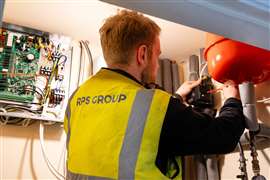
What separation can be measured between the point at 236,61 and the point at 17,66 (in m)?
1.18

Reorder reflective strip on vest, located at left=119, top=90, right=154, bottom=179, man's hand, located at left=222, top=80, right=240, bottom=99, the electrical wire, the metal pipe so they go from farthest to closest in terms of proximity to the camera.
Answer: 1. the electrical wire
2. the metal pipe
3. man's hand, located at left=222, top=80, right=240, bottom=99
4. reflective strip on vest, located at left=119, top=90, right=154, bottom=179

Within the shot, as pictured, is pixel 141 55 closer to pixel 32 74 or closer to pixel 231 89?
pixel 231 89

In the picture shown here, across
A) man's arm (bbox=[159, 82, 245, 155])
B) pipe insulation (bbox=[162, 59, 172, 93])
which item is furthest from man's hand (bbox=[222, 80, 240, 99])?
pipe insulation (bbox=[162, 59, 172, 93])

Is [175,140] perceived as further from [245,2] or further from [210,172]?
[210,172]

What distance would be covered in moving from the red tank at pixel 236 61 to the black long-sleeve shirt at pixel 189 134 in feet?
0.98

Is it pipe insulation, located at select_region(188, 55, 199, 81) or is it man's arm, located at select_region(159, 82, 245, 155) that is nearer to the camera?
man's arm, located at select_region(159, 82, 245, 155)

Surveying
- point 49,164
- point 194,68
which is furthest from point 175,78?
point 49,164

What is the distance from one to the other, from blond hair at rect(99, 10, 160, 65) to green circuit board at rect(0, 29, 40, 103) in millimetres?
731

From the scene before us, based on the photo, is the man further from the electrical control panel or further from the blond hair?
the electrical control panel

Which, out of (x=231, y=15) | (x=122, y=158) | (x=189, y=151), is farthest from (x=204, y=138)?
(x=231, y=15)

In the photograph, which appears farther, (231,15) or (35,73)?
(35,73)

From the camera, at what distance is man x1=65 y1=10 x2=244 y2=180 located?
86 centimetres

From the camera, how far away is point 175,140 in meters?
0.91

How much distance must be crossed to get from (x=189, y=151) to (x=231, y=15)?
432mm
